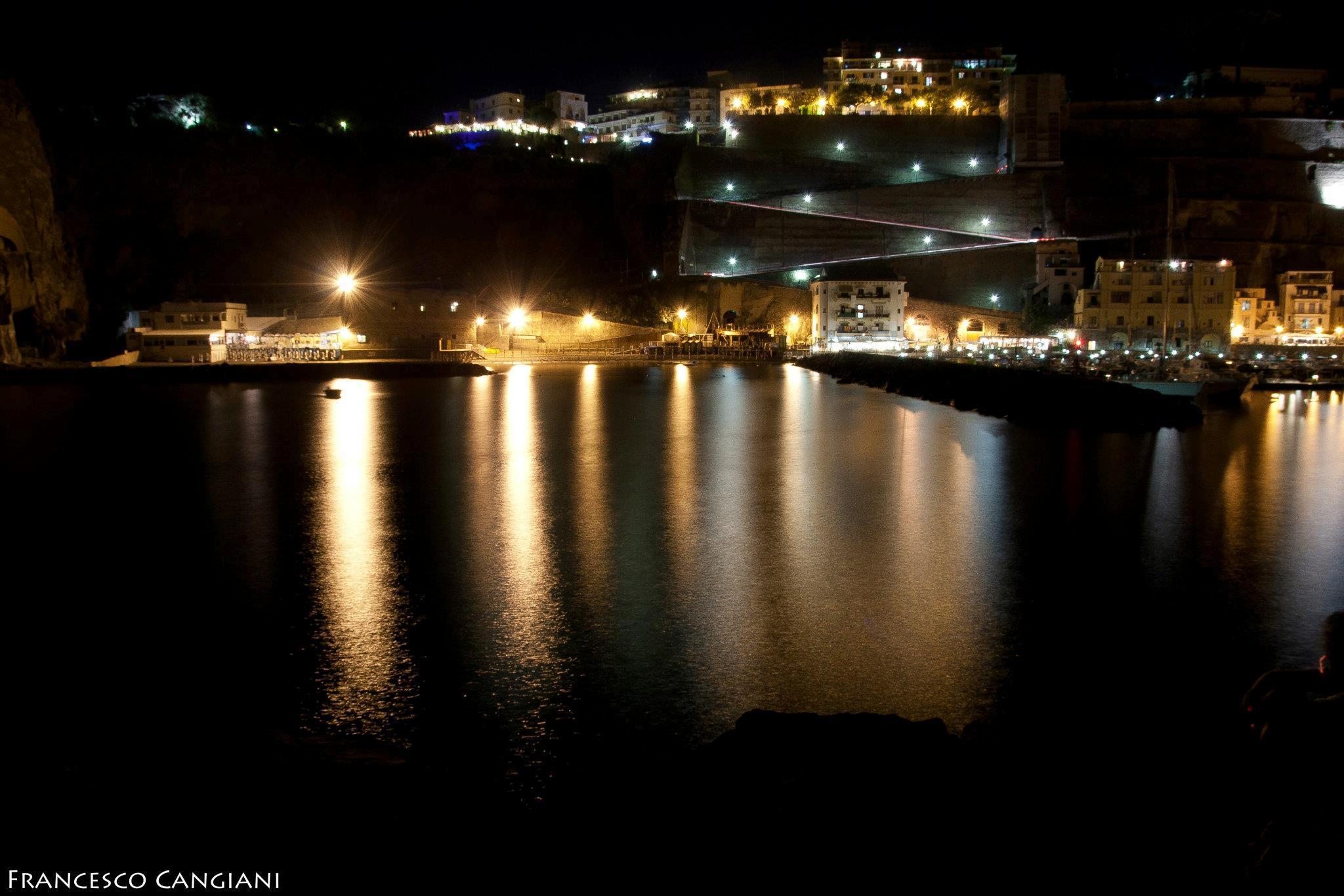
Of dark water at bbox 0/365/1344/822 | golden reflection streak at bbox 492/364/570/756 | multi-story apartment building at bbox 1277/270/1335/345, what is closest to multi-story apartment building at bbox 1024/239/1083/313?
multi-story apartment building at bbox 1277/270/1335/345

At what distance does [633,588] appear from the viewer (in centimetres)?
518

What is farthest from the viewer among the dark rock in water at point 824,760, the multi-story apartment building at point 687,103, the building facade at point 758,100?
the multi-story apartment building at point 687,103

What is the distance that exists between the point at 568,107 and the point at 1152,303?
91.9ft

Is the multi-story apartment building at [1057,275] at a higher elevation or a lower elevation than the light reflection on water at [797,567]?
higher

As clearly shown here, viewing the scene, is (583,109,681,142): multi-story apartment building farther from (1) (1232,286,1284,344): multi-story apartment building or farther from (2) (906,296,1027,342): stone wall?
(1) (1232,286,1284,344): multi-story apartment building

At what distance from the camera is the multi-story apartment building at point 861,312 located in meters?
27.6

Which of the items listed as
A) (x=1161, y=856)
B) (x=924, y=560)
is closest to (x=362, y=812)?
(x=1161, y=856)

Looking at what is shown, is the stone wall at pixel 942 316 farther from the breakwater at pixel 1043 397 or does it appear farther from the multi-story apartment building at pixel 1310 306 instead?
the breakwater at pixel 1043 397

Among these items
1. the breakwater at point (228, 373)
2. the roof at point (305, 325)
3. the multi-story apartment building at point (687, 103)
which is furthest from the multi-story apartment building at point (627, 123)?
the breakwater at point (228, 373)

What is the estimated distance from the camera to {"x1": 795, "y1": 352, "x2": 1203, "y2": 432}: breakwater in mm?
13508

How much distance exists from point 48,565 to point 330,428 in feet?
23.7

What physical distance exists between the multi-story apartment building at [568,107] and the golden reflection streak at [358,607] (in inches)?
1399

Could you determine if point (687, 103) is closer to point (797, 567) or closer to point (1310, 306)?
point (1310, 306)

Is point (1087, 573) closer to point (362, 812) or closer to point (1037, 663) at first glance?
point (1037, 663)
